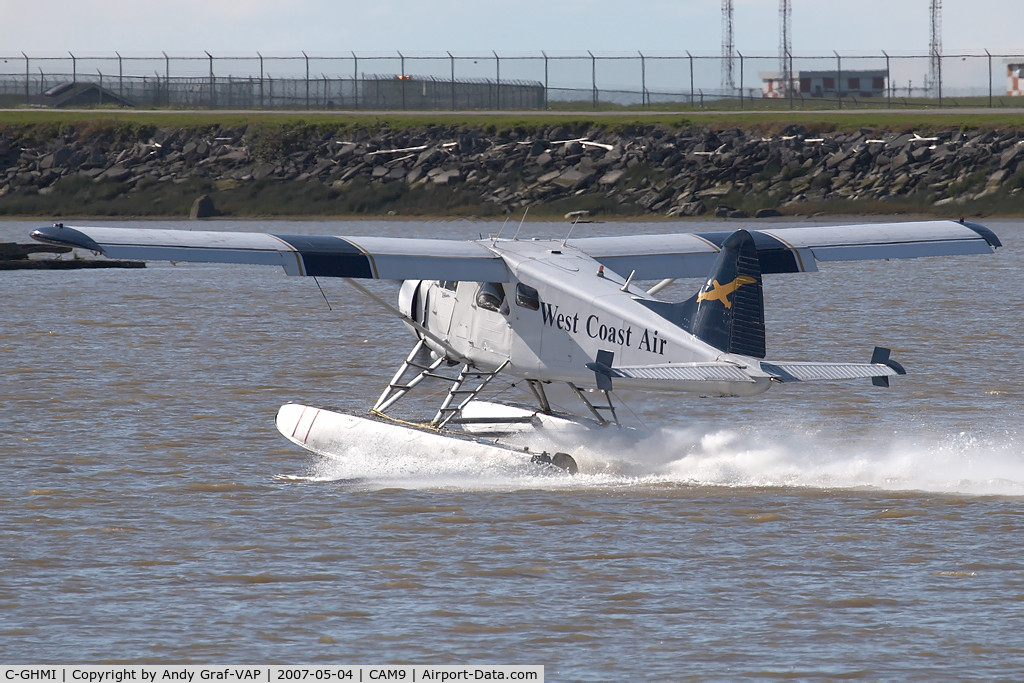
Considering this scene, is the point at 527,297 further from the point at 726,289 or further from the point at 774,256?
the point at 774,256

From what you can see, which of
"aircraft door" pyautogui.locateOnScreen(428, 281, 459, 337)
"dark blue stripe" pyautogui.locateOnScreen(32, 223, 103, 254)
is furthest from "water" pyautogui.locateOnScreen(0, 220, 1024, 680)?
"dark blue stripe" pyautogui.locateOnScreen(32, 223, 103, 254)

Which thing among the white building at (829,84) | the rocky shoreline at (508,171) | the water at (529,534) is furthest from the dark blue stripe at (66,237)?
the white building at (829,84)

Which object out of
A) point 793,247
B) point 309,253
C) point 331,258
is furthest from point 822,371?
point 309,253

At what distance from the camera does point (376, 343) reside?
23062mm

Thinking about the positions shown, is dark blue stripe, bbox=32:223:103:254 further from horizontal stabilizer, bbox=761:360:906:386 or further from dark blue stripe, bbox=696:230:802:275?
dark blue stripe, bbox=696:230:802:275

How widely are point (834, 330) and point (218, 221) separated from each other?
102ft

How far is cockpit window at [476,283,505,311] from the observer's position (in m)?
13.7

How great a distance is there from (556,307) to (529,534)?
3.01m

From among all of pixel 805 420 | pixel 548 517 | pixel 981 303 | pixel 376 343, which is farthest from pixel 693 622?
pixel 981 303

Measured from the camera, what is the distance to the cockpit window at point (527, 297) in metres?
13.3

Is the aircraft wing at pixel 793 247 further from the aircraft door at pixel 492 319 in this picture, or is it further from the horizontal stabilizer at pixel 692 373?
the horizontal stabilizer at pixel 692 373

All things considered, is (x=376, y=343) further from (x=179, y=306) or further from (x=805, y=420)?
(x=805, y=420)

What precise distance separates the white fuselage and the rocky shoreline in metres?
32.8

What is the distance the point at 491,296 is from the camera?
13727 mm
